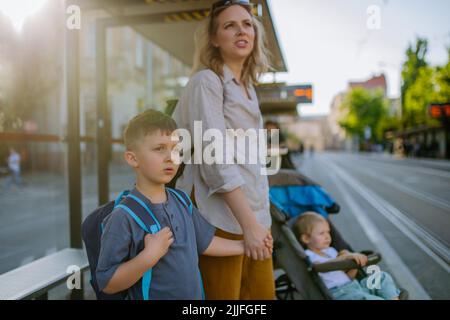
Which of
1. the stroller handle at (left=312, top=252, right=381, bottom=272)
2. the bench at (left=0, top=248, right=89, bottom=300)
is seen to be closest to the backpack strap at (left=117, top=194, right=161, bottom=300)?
the bench at (left=0, top=248, right=89, bottom=300)

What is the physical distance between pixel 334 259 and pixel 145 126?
62.1 inches

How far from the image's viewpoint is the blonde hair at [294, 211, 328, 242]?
2.66 metres

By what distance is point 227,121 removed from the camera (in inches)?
56.3

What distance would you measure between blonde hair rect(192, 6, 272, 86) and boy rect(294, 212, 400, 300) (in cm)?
128

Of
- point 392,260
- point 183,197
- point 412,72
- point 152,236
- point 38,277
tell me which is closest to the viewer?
point 152,236

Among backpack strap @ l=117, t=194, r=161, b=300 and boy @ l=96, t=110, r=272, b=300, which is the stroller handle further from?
backpack strap @ l=117, t=194, r=161, b=300

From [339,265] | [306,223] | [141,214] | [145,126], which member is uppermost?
[145,126]

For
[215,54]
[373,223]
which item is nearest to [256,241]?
[215,54]

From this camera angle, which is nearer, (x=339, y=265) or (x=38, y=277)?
(x=38, y=277)

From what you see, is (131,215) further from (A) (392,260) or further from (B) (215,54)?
(A) (392,260)

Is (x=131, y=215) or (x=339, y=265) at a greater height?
(x=131, y=215)

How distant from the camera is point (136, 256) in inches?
45.4

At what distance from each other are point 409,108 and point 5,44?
9.50 feet
